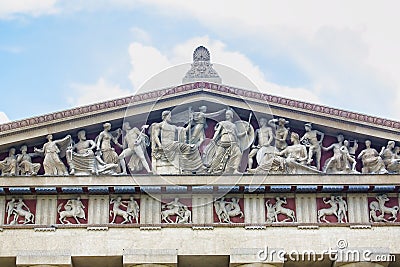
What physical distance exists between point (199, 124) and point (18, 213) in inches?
185

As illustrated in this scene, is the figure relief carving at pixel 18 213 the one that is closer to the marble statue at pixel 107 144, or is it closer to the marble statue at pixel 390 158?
the marble statue at pixel 107 144

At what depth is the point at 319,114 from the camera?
29.0 m

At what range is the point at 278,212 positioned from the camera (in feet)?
93.1

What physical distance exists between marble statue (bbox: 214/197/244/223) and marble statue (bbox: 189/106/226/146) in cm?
150

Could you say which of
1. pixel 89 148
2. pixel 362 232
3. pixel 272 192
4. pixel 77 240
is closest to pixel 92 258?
pixel 77 240

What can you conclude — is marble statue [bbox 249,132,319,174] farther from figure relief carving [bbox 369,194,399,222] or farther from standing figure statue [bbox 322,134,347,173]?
figure relief carving [bbox 369,194,399,222]

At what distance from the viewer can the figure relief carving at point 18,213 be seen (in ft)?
92.7

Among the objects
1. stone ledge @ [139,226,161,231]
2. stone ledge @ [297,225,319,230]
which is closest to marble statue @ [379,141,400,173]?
stone ledge @ [297,225,319,230]

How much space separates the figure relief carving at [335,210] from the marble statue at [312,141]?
81 centimetres

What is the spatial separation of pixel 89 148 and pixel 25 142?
153cm

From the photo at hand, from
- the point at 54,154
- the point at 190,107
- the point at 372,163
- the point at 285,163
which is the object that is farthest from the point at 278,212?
the point at 54,154

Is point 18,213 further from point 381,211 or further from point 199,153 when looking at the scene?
point 381,211

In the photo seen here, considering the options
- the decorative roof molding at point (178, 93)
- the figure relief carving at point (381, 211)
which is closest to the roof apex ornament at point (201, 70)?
the decorative roof molding at point (178, 93)

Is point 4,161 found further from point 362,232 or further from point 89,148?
point 362,232
